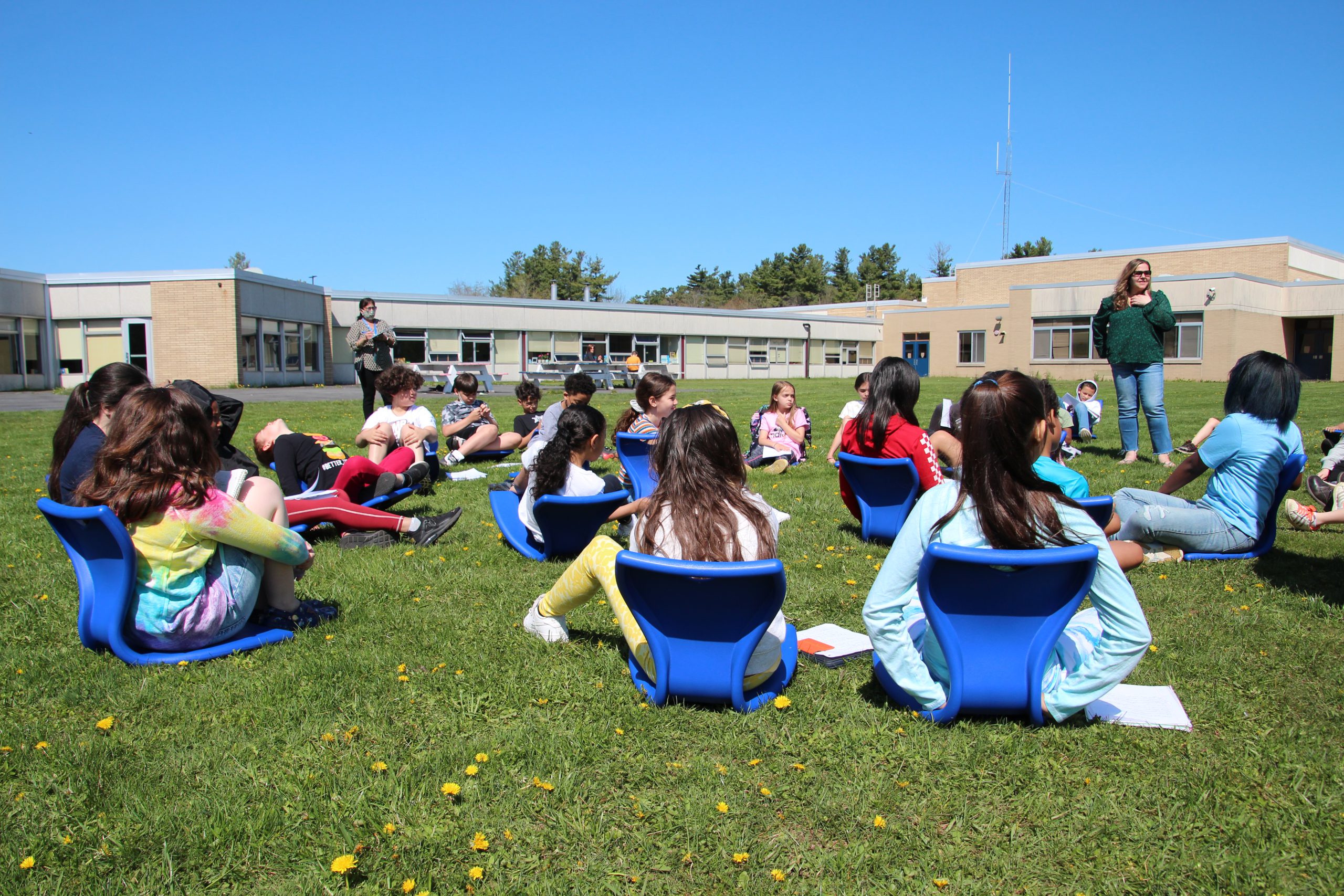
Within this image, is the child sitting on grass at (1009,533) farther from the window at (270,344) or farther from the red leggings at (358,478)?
the window at (270,344)

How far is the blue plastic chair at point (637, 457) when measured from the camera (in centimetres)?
721

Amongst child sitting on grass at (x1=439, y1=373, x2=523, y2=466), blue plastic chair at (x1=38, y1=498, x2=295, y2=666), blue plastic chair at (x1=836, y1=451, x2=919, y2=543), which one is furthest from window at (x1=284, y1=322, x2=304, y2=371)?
blue plastic chair at (x1=38, y1=498, x2=295, y2=666)

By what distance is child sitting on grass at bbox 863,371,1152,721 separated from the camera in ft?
9.45

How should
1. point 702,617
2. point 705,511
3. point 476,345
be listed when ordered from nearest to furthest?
1. point 702,617
2. point 705,511
3. point 476,345

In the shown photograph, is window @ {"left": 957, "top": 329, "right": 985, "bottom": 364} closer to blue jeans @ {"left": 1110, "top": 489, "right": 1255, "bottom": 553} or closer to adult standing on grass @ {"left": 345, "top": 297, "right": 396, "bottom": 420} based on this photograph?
adult standing on grass @ {"left": 345, "top": 297, "right": 396, "bottom": 420}

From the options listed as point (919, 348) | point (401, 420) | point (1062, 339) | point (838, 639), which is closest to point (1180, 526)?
point (838, 639)

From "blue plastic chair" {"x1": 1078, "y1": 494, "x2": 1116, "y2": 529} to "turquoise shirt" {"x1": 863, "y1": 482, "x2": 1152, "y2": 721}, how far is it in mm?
804

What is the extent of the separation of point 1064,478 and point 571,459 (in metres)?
2.79

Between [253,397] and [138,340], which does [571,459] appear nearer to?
[253,397]

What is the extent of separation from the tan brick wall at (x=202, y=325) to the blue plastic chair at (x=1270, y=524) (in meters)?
31.3

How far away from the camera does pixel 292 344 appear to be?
34188 mm

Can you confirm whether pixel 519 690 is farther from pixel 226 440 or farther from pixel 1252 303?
pixel 1252 303

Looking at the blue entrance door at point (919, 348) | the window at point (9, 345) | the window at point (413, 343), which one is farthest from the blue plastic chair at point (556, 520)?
the blue entrance door at point (919, 348)

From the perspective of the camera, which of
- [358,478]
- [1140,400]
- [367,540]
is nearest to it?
[367,540]
